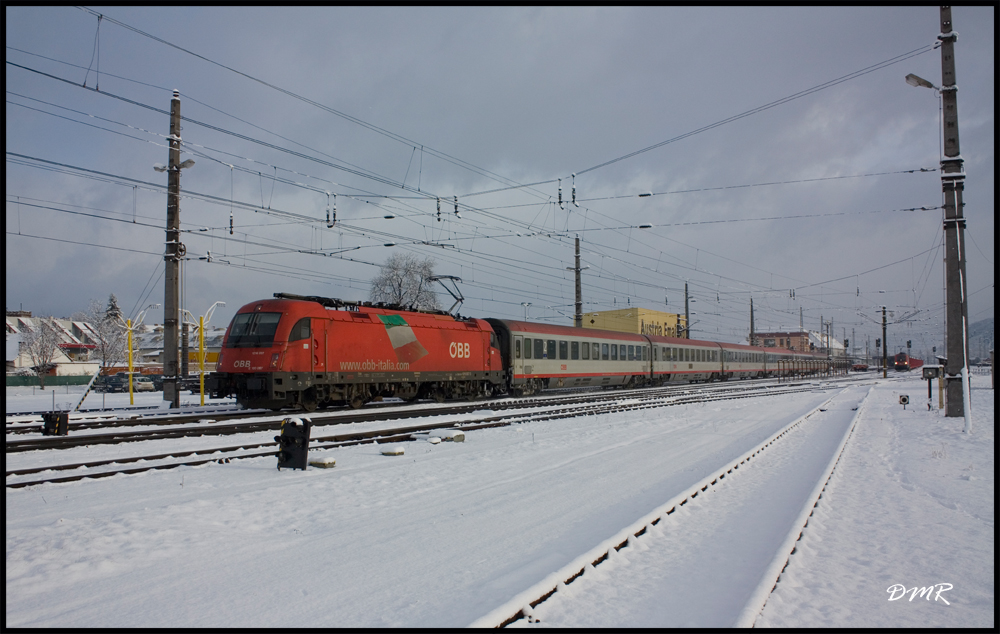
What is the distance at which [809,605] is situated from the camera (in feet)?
14.6

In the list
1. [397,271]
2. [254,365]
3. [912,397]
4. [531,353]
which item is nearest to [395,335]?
[254,365]

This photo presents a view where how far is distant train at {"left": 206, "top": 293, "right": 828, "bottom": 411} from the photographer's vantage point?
1738 cm

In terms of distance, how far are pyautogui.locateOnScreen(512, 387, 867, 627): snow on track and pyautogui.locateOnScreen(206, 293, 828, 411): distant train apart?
1302cm

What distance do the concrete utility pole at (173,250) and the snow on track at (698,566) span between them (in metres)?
18.3

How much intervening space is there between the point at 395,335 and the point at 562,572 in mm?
16598

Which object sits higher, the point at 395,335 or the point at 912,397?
the point at 395,335

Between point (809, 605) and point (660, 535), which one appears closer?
point (809, 605)

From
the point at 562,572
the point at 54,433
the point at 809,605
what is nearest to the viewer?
the point at 809,605

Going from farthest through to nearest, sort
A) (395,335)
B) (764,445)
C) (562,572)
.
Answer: (395,335) < (764,445) < (562,572)

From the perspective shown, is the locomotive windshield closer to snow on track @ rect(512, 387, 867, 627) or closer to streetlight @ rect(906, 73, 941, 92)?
snow on track @ rect(512, 387, 867, 627)

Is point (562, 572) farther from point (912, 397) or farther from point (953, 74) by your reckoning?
point (912, 397)
